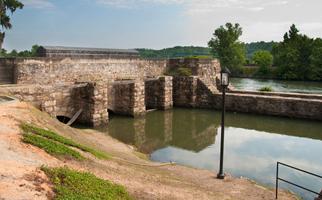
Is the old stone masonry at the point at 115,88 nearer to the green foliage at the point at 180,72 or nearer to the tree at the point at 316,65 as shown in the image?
the green foliage at the point at 180,72

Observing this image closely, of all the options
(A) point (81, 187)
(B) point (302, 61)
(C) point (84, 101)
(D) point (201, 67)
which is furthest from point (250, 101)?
(B) point (302, 61)

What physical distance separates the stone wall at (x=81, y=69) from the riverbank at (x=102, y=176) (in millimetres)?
5745

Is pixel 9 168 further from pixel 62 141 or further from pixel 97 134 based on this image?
pixel 97 134

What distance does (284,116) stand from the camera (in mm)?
19109

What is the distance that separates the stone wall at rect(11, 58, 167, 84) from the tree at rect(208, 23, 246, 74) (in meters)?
39.8

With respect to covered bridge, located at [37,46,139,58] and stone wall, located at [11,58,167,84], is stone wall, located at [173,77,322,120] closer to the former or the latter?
stone wall, located at [11,58,167,84]

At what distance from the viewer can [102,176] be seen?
6750 mm

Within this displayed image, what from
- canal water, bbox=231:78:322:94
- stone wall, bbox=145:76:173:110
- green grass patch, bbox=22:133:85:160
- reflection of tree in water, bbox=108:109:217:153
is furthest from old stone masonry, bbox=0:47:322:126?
canal water, bbox=231:78:322:94

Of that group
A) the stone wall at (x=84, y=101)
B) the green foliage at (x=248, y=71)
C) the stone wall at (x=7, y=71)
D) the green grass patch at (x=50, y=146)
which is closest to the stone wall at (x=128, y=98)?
the stone wall at (x=84, y=101)

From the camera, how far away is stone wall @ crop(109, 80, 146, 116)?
1892cm

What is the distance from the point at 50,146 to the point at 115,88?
1217 centimetres

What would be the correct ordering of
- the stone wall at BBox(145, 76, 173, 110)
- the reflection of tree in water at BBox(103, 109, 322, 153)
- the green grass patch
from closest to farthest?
the green grass patch
the reflection of tree in water at BBox(103, 109, 322, 153)
the stone wall at BBox(145, 76, 173, 110)

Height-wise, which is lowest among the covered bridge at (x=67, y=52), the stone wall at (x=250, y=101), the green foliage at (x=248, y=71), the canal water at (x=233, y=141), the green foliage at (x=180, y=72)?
the canal water at (x=233, y=141)

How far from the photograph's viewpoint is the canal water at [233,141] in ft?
35.1
